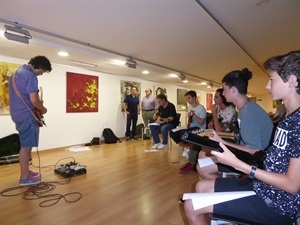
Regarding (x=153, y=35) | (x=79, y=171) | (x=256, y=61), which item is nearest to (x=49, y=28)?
(x=153, y=35)

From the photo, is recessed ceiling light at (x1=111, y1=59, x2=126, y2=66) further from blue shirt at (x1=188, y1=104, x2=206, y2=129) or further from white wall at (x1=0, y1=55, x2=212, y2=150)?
blue shirt at (x1=188, y1=104, x2=206, y2=129)

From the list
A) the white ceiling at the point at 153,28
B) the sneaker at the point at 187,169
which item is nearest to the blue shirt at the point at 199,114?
the sneaker at the point at 187,169

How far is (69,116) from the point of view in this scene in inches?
196

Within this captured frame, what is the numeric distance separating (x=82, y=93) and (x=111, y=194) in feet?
11.6

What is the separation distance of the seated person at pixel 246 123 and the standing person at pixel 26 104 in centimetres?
202

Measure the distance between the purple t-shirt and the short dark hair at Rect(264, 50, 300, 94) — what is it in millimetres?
2425

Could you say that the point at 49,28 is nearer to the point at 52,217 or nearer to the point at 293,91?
the point at 52,217

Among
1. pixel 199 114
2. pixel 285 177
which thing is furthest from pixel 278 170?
pixel 199 114

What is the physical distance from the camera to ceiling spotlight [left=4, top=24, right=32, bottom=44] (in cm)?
247

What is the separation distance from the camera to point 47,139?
14.8ft

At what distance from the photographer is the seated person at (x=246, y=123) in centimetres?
142

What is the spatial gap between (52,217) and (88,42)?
248 cm

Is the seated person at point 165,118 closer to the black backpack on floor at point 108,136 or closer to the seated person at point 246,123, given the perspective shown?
the black backpack on floor at point 108,136

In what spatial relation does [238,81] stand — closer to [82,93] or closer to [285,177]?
[285,177]
